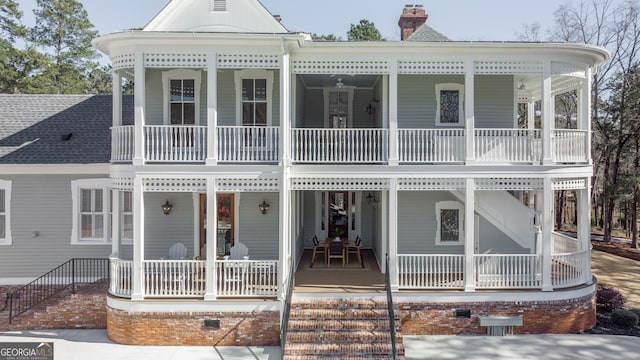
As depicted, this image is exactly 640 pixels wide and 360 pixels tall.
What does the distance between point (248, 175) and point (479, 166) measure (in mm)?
6058

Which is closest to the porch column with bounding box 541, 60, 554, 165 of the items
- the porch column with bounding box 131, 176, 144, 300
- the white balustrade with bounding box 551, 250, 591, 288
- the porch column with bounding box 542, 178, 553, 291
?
the porch column with bounding box 542, 178, 553, 291

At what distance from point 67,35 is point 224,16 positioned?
32.4 metres

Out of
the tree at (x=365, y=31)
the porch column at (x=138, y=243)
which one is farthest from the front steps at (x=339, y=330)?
the tree at (x=365, y=31)

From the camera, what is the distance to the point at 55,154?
14617 millimetres

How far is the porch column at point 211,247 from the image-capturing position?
1141 cm

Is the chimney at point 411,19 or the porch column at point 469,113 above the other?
the chimney at point 411,19

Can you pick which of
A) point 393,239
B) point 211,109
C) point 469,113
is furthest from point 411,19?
point 211,109

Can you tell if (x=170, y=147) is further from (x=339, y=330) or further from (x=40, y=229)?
(x=339, y=330)

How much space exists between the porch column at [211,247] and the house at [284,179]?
0.05 meters

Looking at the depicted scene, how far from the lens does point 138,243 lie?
11461mm

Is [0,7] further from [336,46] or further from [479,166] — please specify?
[479,166]

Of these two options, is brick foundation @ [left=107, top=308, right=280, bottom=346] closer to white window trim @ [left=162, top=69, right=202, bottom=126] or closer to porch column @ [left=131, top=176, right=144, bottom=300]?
porch column @ [left=131, top=176, right=144, bottom=300]

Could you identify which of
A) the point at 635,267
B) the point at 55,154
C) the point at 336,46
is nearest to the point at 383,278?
the point at 336,46

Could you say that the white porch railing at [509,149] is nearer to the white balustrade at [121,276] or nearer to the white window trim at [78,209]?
the white balustrade at [121,276]
